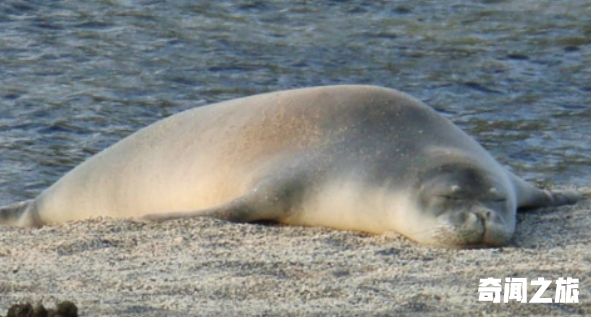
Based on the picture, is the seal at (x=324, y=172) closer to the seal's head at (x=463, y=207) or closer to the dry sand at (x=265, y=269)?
the seal's head at (x=463, y=207)

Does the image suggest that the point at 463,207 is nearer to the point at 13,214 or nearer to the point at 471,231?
the point at 471,231

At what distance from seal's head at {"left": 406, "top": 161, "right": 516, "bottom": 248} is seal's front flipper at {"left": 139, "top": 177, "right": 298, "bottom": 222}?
55 centimetres

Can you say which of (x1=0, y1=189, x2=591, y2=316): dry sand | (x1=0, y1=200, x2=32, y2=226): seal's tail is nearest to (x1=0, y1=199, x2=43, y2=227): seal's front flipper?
(x1=0, y1=200, x2=32, y2=226): seal's tail

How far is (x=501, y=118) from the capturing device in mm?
9383

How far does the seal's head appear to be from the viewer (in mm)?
4996

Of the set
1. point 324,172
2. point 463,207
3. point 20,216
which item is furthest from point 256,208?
point 20,216

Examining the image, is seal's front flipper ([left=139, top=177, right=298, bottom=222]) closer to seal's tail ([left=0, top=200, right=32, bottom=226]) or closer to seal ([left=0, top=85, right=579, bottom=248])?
seal ([left=0, top=85, right=579, bottom=248])

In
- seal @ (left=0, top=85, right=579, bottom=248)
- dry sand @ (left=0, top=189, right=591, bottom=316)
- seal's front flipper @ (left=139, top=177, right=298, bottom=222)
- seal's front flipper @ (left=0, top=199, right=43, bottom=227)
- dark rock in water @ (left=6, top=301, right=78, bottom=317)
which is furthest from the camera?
seal's front flipper @ (left=0, top=199, right=43, bottom=227)

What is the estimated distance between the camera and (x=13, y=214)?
662 centimetres

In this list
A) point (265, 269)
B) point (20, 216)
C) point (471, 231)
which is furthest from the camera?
point (20, 216)

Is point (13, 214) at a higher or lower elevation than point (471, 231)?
lower

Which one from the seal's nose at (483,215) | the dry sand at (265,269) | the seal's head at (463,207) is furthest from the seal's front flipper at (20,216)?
the seal's nose at (483,215)

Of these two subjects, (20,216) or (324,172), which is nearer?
(324,172)

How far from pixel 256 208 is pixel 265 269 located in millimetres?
901
